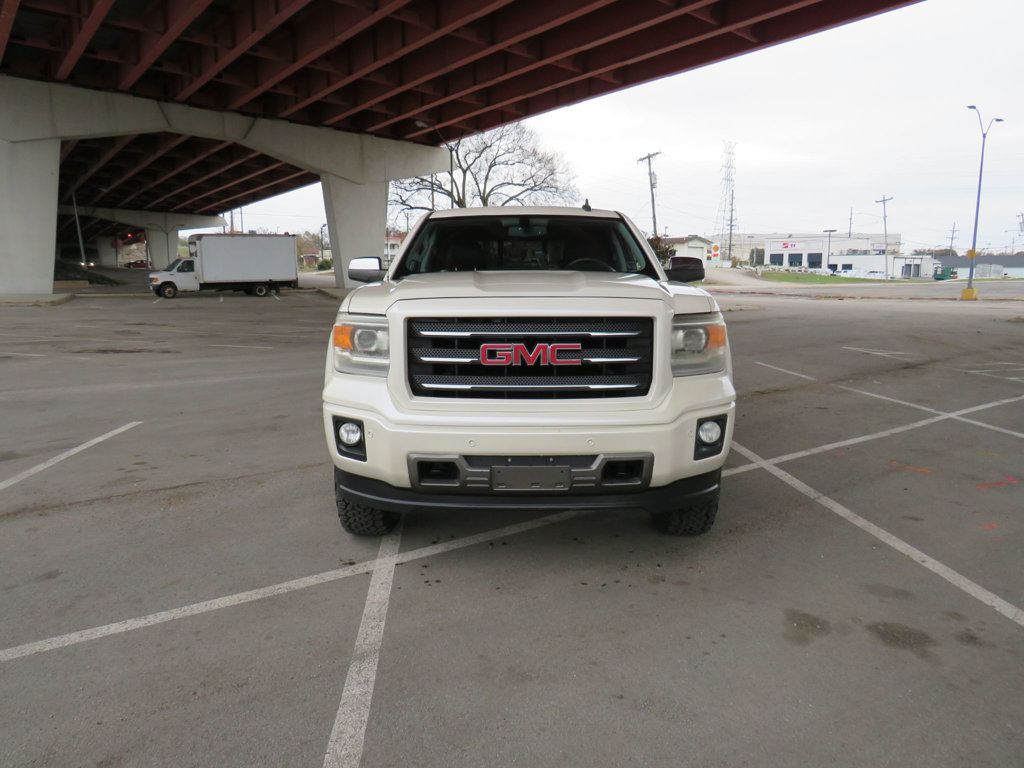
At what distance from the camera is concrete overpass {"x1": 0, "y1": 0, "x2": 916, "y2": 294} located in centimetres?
1692

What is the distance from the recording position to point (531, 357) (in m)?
3.18

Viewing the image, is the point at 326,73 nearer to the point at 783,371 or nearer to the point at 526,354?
the point at 783,371

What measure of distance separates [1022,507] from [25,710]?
5480 millimetres

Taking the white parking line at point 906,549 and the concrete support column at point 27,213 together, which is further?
the concrete support column at point 27,213

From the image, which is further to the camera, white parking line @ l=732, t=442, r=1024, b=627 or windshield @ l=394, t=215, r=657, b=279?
windshield @ l=394, t=215, r=657, b=279

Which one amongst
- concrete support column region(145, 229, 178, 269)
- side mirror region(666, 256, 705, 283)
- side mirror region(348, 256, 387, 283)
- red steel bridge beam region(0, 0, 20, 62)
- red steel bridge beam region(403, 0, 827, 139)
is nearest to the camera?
side mirror region(666, 256, 705, 283)

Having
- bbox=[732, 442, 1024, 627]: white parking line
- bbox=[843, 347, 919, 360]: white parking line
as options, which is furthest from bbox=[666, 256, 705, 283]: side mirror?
bbox=[843, 347, 919, 360]: white parking line

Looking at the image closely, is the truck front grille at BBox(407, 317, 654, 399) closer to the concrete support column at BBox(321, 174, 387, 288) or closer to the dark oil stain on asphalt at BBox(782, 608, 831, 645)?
the dark oil stain on asphalt at BBox(782, 608, 831, 645)

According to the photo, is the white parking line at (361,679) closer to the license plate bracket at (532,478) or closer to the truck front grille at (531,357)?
the license plate bracket at (532,478)

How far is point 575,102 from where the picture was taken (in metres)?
25.1

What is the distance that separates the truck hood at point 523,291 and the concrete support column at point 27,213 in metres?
28.4

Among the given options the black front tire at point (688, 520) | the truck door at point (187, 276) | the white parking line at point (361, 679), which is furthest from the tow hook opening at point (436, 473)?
the truck door at point (187, 276)

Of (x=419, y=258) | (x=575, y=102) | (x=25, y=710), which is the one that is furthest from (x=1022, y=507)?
(x=575, y=102)

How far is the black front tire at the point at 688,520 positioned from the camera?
369cm
